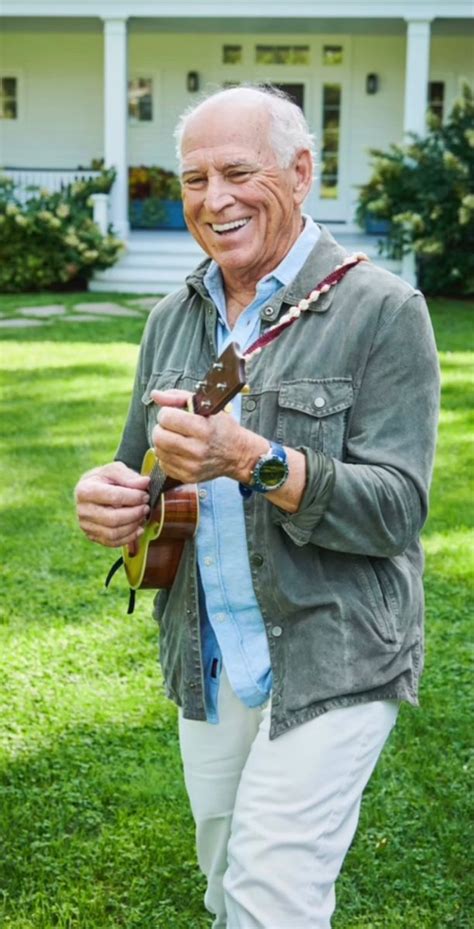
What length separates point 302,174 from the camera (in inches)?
Answer: 111

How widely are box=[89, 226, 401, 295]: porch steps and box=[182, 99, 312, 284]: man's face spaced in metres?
14.2

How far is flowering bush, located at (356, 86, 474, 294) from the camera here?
15.7 m

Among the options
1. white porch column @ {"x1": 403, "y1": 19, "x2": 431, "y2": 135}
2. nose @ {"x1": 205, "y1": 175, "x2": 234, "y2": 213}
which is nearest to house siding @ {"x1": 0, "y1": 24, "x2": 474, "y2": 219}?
white porch column @ {"x1": 403, "y1": 19, "x2": 431, "y2": 135}

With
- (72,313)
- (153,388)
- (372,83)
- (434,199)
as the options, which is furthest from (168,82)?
(153,388)

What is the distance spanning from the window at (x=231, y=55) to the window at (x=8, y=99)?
11.9 feet

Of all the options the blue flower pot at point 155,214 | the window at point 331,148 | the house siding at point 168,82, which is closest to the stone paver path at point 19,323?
the blue flower pot at point 155,214

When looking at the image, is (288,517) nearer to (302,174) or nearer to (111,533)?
(111,533)

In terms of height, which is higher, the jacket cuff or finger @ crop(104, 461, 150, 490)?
the jacket cuff

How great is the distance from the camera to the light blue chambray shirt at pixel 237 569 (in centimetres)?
276

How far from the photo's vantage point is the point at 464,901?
372 centimetres

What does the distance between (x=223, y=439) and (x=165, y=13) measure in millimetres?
17126

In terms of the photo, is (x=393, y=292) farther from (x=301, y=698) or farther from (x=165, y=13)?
(x=165, y=13)

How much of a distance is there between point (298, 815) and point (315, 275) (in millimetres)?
1054

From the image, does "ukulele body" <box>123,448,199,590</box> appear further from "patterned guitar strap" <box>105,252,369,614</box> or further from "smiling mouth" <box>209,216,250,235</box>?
"smiling mouth" <box>209,216,250,235</box>
